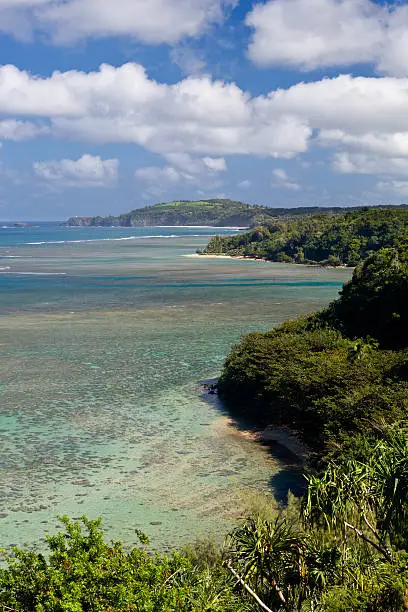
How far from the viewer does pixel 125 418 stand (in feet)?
107

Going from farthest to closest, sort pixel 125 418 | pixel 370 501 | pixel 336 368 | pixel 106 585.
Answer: pixel 125 418 < pixel 336 368 < pixel 370 501 < pixel 106 585

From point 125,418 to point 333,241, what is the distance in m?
126

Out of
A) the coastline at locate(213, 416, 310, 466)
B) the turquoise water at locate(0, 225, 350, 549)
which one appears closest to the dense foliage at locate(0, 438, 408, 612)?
A: the turquoise water at locate(0, 225, 350, 549)

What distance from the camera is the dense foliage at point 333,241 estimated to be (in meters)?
143

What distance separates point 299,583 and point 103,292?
245ft

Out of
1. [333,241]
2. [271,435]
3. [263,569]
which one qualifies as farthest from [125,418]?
[333,241]

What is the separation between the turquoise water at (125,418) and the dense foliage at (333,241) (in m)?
68.2

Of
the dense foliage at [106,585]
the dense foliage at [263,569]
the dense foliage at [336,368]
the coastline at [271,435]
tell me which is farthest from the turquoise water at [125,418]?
the dense foliage at [106,585]

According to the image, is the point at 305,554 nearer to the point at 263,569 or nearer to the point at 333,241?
the point at 263,569

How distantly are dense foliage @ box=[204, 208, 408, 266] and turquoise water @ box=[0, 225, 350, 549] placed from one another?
68.2 meters

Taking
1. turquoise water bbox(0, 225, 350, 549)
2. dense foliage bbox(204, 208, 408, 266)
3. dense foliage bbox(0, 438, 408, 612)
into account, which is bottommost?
turquoise water bbox(0, 225, 350, 549)

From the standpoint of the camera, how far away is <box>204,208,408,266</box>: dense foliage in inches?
5645

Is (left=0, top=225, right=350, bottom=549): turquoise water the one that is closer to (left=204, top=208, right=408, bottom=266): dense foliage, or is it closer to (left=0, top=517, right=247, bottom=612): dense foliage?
(left=0, top=517, right=247, bottom=612): dense foliage

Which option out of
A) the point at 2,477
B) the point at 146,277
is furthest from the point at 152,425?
the point at 146,277
